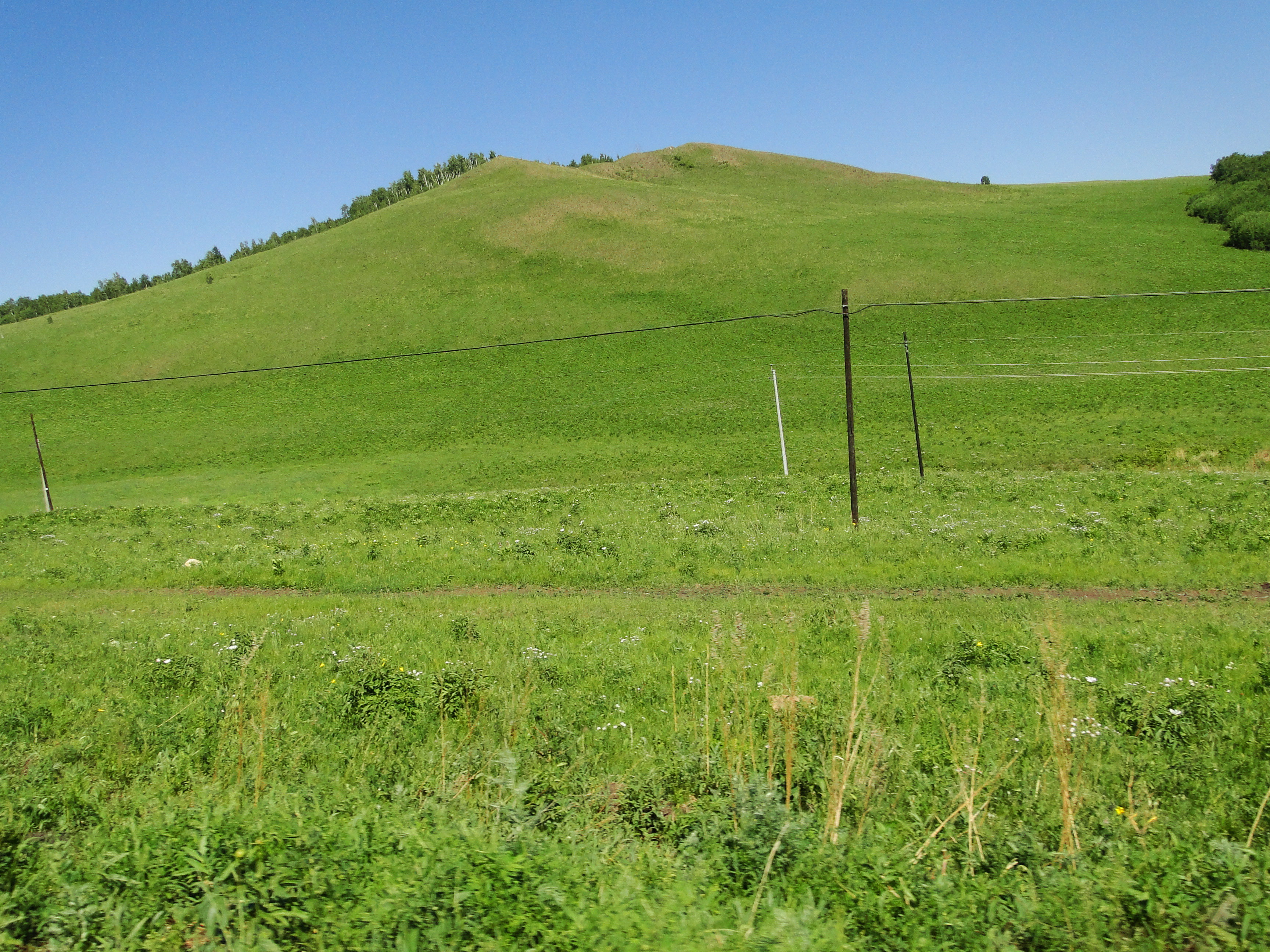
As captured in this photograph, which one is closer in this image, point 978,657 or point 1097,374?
point 978,657

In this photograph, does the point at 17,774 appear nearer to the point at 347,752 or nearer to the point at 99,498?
the point at 347,752

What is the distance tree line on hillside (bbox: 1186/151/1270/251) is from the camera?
231 ft

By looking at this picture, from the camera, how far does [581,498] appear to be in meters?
25.5

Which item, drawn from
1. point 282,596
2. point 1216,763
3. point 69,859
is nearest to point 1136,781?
point 1216,763

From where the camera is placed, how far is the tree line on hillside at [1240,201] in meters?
70.4

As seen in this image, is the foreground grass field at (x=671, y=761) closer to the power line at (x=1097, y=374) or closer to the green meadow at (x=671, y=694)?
the green meadow at (x=671, y=694)

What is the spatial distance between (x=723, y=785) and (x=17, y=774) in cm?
538

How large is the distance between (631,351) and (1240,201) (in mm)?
64094

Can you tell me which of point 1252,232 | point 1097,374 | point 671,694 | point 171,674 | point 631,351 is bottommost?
point 1097,374

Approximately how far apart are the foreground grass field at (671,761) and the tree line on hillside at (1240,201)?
72108 millimetres

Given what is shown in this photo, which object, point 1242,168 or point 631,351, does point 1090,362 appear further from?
point 1242,168

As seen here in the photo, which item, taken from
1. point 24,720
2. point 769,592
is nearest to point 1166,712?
point 769,592

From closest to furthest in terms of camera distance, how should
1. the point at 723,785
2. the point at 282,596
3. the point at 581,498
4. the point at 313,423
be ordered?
the point at 723,785 → the point at 282,596 → the point at 581,498 → the point at 313,423

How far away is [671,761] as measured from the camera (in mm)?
6254
